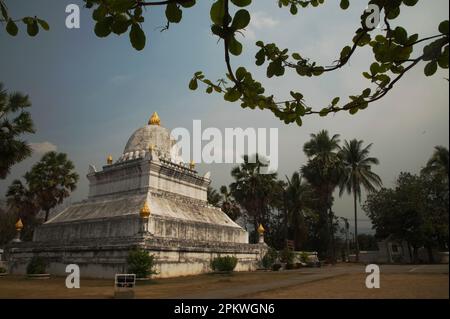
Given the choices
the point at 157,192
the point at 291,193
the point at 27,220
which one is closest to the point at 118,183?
the point at 157,192

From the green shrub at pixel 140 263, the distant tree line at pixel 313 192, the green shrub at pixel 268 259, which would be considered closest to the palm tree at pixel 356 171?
the distant tree line at pixel 313 192

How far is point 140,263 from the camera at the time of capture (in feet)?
50.4

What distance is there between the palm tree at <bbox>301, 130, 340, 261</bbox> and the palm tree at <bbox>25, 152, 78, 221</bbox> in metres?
22.4

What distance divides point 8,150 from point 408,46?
19267 millimetres

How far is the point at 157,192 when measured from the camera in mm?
23125

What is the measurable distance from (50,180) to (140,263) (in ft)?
60.4

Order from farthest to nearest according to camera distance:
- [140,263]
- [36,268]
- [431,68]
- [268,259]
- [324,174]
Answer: [324,174] → [268,259] → [36,268] → [140,263] → [431,68]

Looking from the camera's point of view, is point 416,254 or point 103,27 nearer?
point 103,27

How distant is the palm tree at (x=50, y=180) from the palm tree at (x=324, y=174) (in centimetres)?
2244

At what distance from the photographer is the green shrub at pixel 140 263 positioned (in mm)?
15291

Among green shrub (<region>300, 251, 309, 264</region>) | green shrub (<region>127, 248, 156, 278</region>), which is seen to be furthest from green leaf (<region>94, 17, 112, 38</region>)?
green shrub (<region>300, 251, 309, 264</region>)

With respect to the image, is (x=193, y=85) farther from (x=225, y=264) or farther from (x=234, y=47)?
(x=225, y=264)

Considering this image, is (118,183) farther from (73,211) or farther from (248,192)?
(248,192)

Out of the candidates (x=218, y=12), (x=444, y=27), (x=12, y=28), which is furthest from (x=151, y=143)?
(x=444, y=27)
